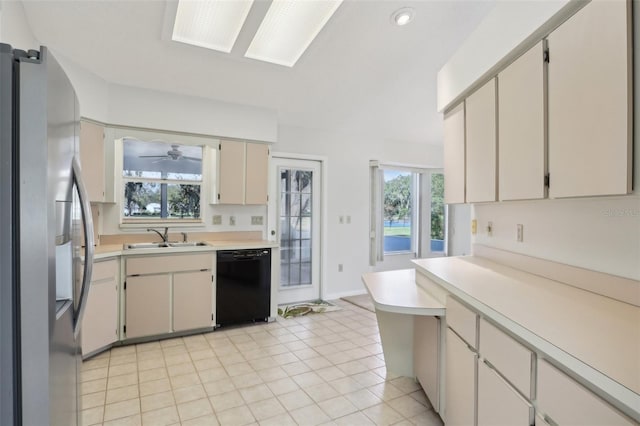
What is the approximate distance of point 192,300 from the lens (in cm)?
329

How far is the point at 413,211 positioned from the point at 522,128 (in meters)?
4.18

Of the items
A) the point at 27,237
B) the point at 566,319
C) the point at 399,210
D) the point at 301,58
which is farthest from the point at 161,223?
the point at 399,210

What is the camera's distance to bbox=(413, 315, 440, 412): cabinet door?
6.45ft

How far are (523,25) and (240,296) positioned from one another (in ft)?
10.8

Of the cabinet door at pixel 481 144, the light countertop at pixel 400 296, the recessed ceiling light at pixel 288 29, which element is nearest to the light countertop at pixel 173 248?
the light countertop at pixel 400 296

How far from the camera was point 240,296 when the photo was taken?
3543 mm

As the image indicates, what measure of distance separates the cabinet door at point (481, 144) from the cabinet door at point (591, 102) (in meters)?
0.50

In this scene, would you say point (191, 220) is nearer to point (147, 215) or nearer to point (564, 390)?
point (147, 215)

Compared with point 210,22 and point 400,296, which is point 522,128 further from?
point 210,22

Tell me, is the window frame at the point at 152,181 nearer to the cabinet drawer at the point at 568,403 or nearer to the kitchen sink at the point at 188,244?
the kitchen sink at the point at 188,244

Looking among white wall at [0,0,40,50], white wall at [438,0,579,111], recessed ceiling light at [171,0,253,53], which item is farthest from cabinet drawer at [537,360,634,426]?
white wall at [0,0,40,50]

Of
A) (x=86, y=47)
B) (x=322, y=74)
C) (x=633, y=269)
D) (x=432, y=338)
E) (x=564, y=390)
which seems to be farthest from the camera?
(x=322, y=74)

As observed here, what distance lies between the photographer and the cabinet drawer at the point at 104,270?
279 cm

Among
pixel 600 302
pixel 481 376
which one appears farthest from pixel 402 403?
pixel 600 302
